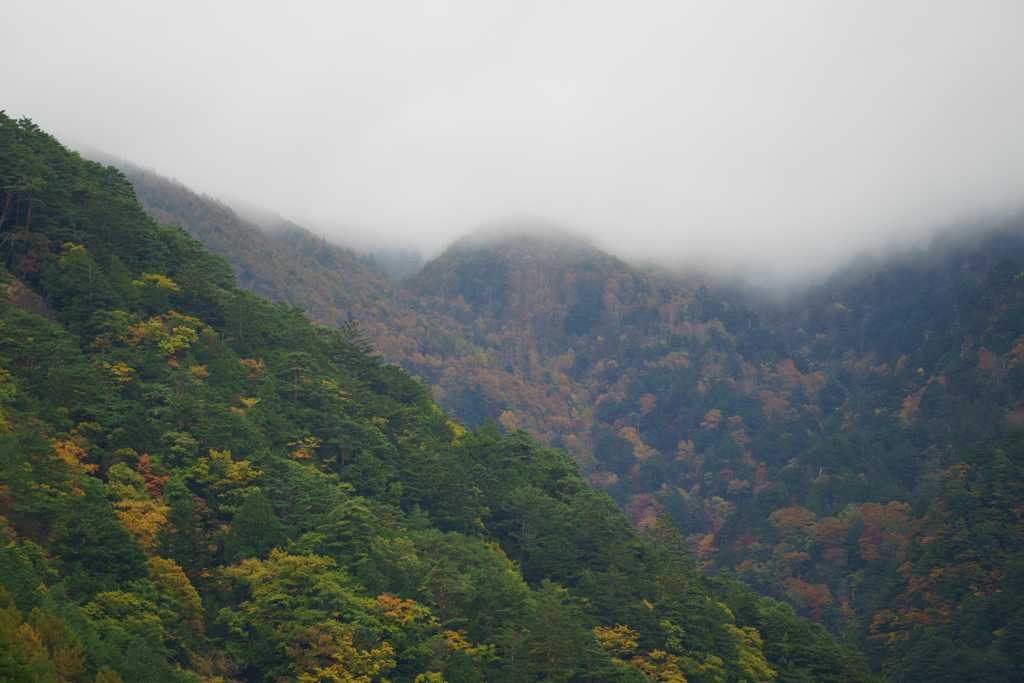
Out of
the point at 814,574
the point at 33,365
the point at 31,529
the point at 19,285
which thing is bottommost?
the point at 814,574

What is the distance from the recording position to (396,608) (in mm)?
38469

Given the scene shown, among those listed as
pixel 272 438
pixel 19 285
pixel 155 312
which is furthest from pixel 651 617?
pixel 19 285

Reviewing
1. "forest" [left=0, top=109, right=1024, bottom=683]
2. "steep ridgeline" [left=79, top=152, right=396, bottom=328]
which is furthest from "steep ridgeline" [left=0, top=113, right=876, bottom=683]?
"steep ridgeline" [left=79, top=152, right=396, bottom=328]

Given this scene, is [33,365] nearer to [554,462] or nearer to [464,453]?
[464,453]

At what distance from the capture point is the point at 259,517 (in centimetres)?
3838

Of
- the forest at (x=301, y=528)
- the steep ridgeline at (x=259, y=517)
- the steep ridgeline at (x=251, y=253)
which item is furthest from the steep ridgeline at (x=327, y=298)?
the steep ridgeline at (x=259, y=517)

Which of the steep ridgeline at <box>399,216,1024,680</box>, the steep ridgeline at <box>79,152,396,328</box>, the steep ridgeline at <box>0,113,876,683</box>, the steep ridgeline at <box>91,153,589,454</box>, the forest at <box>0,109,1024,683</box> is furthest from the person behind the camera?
the steep ridgeline at <box>91,153,589,454</box>

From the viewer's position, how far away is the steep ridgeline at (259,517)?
3128 cm

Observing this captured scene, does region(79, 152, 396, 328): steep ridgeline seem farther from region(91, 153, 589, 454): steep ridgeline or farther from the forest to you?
the forest

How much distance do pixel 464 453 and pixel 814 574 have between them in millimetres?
72266

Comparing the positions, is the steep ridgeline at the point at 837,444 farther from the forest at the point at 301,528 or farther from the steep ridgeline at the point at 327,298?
the forest at the point at 301,528

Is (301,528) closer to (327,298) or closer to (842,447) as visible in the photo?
(842,447)

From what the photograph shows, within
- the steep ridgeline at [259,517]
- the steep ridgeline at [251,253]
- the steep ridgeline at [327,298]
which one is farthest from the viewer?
the steep ridgeline at [327,298]

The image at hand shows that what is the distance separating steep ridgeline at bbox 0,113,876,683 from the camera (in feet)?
103
